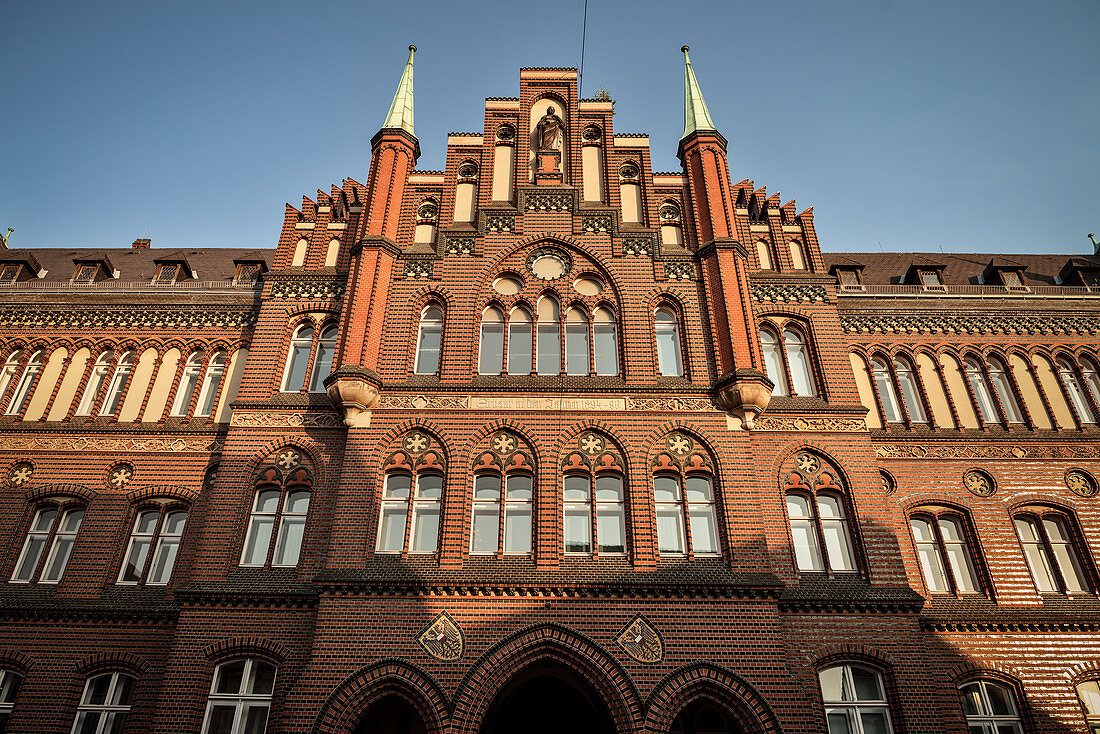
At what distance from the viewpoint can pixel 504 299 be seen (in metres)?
18.2

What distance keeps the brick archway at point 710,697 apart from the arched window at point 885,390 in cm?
917

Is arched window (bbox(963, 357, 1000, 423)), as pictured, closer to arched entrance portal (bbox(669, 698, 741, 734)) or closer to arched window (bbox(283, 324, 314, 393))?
arched entrance portal (bbox(669, 698, 741, 734))

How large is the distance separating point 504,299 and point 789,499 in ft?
27.7

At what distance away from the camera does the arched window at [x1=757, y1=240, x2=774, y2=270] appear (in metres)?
20.0

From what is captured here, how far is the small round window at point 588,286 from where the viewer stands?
18.4 metres

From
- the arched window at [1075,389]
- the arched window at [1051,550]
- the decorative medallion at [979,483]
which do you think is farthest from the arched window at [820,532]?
the arched window at [1075,389]

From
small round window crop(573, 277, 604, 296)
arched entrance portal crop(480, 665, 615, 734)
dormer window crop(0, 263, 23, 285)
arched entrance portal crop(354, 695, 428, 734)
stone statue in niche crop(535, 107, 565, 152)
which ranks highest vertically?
stone statue in niche crop(535, 107, 565, 152)

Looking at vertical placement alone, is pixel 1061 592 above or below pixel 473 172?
below

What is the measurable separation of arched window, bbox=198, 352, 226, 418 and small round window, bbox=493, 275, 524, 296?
7884mm

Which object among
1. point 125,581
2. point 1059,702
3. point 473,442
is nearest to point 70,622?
point 125,581

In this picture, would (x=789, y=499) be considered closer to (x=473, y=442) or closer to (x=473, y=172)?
(x=473, y=442)

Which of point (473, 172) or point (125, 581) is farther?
point (473, 172)

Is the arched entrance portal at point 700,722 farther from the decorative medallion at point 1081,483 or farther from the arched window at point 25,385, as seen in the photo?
the arched window at point 25,385

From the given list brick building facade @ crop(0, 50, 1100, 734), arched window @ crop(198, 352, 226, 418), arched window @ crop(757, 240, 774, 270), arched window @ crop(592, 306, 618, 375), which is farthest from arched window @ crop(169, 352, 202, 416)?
arched window @ crop(757, 240, 774, 270)
